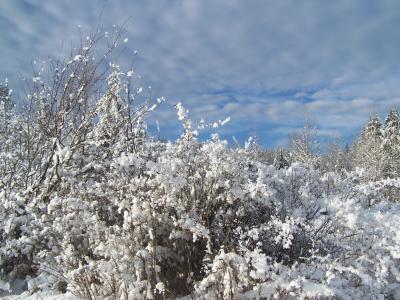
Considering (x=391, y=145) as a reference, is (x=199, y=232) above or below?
below

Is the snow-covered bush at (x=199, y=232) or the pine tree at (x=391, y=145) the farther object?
the pine tree at (x=391, y=145)

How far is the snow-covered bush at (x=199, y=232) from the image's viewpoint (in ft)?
14.0

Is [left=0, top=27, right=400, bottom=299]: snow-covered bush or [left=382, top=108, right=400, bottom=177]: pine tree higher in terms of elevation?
[left=382, top=108, right=400, bottom=177]: pine tree

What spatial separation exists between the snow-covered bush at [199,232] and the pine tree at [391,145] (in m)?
23.4

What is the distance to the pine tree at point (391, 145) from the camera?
28.6m

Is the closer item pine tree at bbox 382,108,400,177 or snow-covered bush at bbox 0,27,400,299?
snow-covered bush at bbox 0,27,400,299

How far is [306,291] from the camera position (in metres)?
3.79

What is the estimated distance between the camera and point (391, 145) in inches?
1373

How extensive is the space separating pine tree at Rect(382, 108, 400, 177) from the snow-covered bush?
23441 millimetres

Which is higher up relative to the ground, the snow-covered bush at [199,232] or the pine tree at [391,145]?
the pine tree at [391,145]

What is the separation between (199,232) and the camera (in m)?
4.46

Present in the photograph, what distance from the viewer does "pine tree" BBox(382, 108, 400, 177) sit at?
28.6 meters

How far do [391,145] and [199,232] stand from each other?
3429 centimetres

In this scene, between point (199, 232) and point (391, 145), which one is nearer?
point (199, 232)
